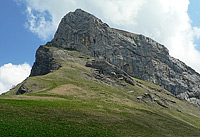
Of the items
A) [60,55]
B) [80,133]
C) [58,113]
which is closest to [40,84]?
[58,113]

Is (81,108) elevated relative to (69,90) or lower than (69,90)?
lower

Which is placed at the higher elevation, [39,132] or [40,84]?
[40,84]

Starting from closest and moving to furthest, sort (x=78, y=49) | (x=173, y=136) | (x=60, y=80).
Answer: (x=173, y=136) → (x=60, y=80) → (x=78, y=49)

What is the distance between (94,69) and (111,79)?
17.6m

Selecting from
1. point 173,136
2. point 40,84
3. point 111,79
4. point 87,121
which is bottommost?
point 173,136

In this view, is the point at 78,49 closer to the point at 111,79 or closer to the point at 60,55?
the point at 60,55

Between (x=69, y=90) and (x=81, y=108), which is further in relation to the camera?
(x=69, y=90)

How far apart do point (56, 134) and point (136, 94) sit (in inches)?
3632

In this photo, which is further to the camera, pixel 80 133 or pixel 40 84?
pixel 40 84

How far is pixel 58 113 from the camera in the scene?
3950 centimetres

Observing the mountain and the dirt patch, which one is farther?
the dirt patch

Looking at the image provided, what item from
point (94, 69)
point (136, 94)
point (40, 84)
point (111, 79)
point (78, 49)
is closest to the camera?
point (40, 84)

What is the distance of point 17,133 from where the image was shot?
25422 mm

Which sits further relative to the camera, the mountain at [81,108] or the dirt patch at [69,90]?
the dirt patch at [69,90]
